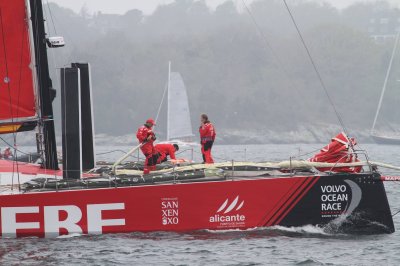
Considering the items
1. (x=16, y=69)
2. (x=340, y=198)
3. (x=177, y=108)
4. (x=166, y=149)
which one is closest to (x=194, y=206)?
(x=340, y=198)

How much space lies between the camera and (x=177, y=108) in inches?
2378

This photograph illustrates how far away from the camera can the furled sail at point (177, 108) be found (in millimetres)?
60219

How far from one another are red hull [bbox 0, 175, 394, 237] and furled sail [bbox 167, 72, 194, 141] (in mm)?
44069

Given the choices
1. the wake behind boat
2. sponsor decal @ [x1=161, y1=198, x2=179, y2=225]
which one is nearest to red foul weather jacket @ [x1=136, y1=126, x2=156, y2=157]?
the wake behind boat

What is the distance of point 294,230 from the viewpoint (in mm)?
16188

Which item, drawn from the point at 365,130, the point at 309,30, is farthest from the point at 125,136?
the point at 309,30

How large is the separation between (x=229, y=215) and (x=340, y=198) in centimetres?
191

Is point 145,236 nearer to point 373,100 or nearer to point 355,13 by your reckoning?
point 373,100

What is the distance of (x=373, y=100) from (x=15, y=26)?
116 m

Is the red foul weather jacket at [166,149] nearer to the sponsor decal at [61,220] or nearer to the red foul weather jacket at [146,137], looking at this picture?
the red foul weather jacket at [146,137]

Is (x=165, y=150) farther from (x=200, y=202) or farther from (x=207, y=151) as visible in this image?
(x=200, y=202)

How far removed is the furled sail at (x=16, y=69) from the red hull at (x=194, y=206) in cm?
223

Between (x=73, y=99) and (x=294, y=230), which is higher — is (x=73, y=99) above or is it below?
above

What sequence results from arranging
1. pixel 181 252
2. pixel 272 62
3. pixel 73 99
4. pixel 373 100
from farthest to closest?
pixel 272 62
pixel 373 100
pixel 73 99
pixel 181 252
